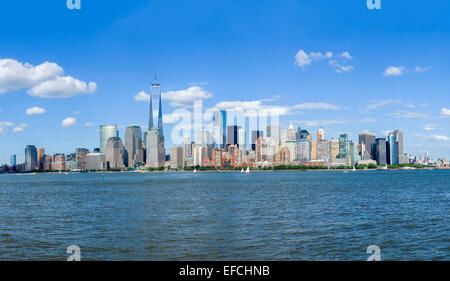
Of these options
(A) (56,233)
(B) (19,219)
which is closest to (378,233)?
(A) (56,233)

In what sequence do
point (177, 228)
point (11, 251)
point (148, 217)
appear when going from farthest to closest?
point (148, 217)
point (177, 228)
point (11, 251)

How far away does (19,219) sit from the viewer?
40.4 metres

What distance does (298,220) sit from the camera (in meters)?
36.4
